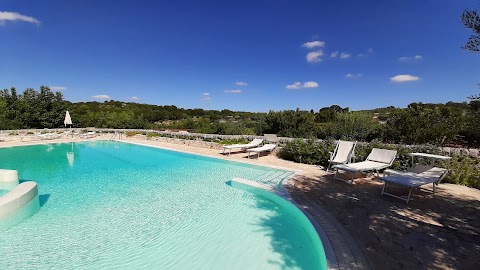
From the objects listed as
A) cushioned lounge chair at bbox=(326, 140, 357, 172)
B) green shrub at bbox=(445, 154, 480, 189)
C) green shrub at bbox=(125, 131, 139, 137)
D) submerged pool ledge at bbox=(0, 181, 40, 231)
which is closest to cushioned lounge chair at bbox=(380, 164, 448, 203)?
green shrub at bbox=(445, 154, 480, 189)

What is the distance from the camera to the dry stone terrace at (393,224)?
270 cm

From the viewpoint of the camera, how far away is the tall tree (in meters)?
3.38

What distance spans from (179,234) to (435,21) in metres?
12.3

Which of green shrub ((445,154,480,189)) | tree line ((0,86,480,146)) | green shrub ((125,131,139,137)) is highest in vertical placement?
tree line ((0,86,480,146))

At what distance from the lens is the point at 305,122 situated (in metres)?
17.4

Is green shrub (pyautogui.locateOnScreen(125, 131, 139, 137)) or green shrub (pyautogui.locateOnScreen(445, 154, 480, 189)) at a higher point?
green shrub (pyautogui.locateOnScreen(125, 131, 139, 137))

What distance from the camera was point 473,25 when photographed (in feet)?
11.3

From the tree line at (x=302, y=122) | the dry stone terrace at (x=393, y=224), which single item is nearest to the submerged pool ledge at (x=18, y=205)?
the dry stone terrace at (x=393, y=224)

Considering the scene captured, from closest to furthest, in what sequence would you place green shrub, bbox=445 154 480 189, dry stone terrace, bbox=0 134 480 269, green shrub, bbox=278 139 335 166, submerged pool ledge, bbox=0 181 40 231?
1. dry stone terrace, bbox=0 134 480 269
2. submerged pool ledge, bbox=0 181 40 231
3. green shrub, bbox=445 154 480 189
4. green shrub, bbox=278 139 335 166

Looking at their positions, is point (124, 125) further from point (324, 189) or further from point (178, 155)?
point (324, 189)

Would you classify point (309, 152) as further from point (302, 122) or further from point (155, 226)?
point (302, 122)

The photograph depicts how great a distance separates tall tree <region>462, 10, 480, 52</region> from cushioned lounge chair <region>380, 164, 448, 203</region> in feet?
7.81

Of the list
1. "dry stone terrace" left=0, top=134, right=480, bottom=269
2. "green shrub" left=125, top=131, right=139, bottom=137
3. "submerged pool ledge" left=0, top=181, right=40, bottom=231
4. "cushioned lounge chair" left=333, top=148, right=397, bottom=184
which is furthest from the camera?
"green shrub" left=125, top=131, right=139, bottom=137

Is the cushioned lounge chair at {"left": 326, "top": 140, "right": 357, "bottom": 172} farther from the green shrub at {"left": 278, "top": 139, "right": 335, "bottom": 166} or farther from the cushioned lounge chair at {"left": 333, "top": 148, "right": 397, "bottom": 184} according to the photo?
the green shrub at {"left": 278, "top": 139, "right": 335, "bottom": 166}
